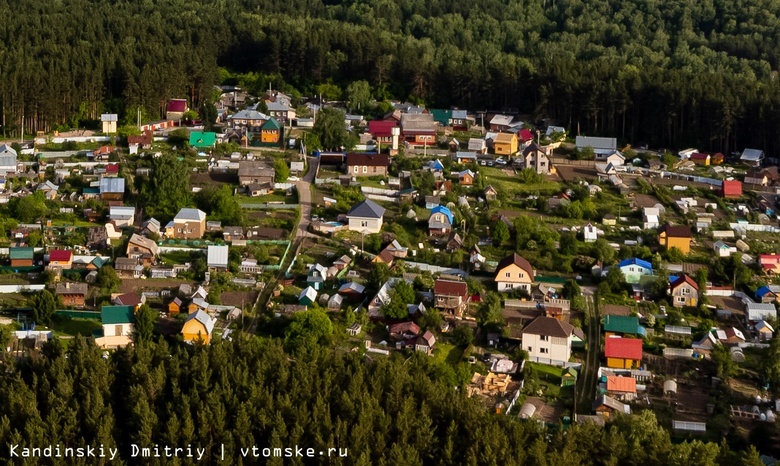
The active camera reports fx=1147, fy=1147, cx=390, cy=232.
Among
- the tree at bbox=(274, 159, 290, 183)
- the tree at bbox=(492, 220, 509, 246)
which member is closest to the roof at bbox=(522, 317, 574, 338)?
the tree at bbox=(492, 220, 509, 246)

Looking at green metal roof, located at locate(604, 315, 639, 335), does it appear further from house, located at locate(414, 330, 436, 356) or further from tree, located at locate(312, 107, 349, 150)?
tree, located at locate(312, 107, 349, 150)

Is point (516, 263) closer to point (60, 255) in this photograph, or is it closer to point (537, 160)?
point (537, 160)

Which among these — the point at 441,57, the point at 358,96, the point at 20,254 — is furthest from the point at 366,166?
the point at 441,57

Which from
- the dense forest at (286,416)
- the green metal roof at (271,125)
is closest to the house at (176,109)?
the green metal roof at (271,125)

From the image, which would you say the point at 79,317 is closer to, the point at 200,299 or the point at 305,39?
the point at 200,299

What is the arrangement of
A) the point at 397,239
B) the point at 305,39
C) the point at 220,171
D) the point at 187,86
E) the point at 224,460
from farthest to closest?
the point at 305,39 < the point at 187,86 < the point at 220,171 < the point at 397,239 < the point at 224,460

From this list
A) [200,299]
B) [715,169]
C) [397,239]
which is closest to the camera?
[200,299]

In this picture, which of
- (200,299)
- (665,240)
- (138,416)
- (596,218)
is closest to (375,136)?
(596,218)
